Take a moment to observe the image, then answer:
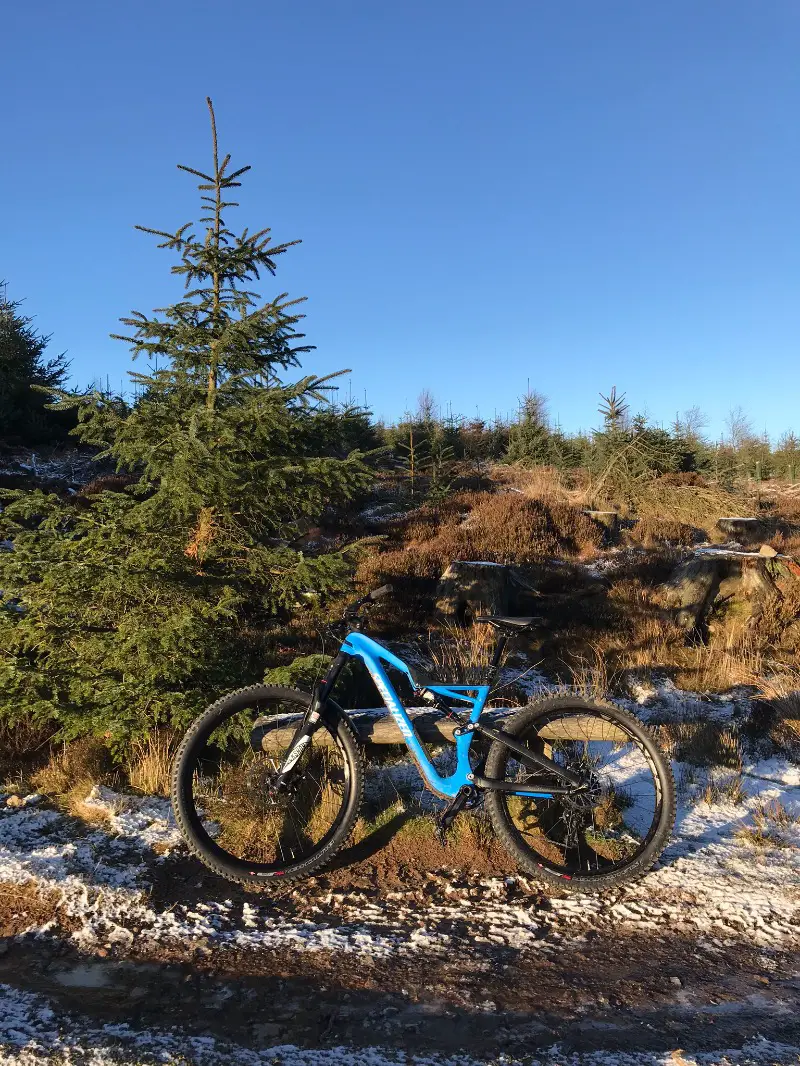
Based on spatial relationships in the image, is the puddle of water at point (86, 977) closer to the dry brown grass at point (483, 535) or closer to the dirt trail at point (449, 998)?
the dirt trail at point (449, 998)

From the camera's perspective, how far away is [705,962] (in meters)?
2.49

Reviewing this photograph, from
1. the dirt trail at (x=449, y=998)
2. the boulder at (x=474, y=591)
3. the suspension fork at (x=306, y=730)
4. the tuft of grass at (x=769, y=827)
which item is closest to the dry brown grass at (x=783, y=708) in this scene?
the tuft of grass at (x=769, y=827)

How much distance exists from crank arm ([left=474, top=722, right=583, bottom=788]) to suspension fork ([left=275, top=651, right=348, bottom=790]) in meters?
0.76

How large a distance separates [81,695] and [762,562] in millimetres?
9332

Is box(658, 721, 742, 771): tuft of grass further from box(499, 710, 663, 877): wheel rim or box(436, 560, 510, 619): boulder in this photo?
box(436, 560, 510, 619): boulder

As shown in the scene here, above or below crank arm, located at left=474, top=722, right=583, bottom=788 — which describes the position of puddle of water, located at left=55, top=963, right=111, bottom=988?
below

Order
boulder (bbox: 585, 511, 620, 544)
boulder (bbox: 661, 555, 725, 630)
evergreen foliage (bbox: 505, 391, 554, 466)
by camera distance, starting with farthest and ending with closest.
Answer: evergreen foliage (bbox: 505, 391, 554, 466) < boulder (bbox: 585, 511, 620, 544) < boulder (bbox: 661, 555, 725, 630)

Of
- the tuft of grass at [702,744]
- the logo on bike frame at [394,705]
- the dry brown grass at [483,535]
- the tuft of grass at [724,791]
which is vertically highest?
the dry brown grass at [483,535]

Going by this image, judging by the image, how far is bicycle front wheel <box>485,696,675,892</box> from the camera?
3.01m

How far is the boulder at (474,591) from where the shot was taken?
28.5 ft

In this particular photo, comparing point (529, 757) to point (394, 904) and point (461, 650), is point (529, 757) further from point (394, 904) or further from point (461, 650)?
point (461, 650)

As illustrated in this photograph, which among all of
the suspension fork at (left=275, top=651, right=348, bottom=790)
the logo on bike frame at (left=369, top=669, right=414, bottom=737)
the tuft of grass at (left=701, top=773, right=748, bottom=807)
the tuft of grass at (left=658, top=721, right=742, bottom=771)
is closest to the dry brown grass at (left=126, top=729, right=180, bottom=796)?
the suspension fork at (left=275, top=651, right=348, bottom=790)

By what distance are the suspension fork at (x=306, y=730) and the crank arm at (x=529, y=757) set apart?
76cm

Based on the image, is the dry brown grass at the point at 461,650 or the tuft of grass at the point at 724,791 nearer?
the tuft of grass at the point at 724,791
